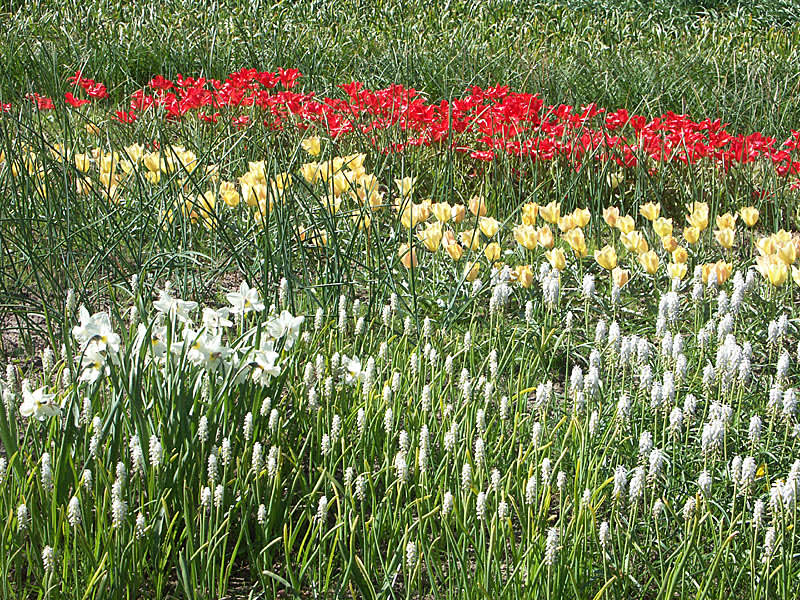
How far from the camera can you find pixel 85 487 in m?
1.93

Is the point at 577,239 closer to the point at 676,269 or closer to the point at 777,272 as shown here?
the point at 676,269

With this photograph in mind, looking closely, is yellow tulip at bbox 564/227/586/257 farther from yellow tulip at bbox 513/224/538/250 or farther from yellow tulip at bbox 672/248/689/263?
yellow tulip at bbox 672/248/689/263

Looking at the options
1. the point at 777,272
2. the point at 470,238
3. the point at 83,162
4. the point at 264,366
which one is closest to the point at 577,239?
the point at 470,238

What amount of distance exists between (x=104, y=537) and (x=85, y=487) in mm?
119

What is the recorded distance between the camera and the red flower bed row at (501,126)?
13.9 ft

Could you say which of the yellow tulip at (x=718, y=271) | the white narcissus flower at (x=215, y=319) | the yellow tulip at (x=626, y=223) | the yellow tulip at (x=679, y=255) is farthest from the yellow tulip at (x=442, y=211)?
the white narcissus flower at (x=215, y=319)

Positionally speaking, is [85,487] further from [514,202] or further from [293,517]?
[514,202]

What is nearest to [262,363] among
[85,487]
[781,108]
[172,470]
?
[172,470]

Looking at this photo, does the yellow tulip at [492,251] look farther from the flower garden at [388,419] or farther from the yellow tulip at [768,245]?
the yellow tulip at [768,245]

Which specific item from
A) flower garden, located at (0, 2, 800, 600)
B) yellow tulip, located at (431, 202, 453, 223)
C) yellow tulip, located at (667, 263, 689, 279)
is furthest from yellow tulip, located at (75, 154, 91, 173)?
yellow tulip, located at (667, 263, 689, 279)

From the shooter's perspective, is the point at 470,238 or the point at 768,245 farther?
the point at 470,238

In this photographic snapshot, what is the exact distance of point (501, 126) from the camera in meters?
4.57

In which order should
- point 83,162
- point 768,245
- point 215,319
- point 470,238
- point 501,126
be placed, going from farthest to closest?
point 501,126 < point 83,162 < point 470,238 < point 768,245 < point 215,319

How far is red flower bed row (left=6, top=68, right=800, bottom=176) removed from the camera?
13.9 ft
